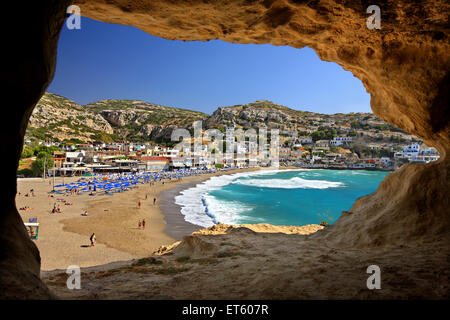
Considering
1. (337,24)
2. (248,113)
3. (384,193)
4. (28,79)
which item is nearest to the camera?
(28,79)

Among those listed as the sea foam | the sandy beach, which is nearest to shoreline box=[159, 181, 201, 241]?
the sandy beach

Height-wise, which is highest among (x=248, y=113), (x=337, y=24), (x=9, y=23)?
(x=248, y=113)

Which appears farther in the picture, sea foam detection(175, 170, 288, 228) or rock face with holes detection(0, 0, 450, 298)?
sea foam detection(175, 170, 288, 228)

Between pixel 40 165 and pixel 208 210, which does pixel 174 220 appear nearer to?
pixel 208 210

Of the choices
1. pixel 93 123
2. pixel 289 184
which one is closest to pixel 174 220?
pixel 289 184

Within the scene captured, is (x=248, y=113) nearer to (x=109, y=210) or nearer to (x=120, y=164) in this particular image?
(x=120, y=164)

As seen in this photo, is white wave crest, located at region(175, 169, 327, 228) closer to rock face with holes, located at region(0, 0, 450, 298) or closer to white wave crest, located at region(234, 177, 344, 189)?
rock face with holes, located at region(0, 0, 450, 298)
